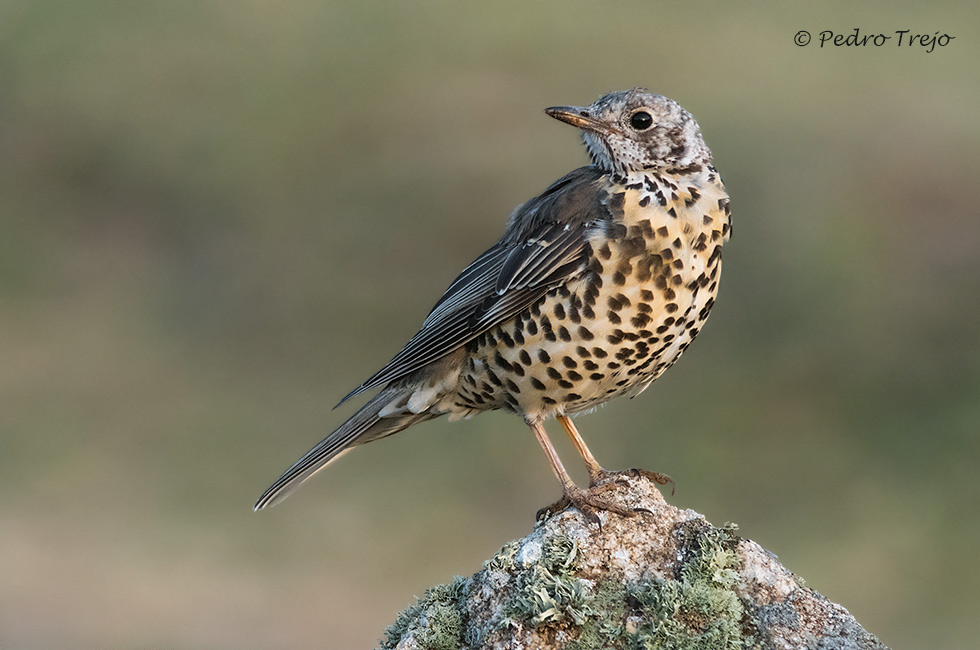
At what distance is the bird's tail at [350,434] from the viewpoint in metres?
7.07

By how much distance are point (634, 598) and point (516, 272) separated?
2.00m

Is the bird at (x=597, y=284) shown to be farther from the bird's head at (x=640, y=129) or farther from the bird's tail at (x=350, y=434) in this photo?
the bird's tail at (x=350, y=434)

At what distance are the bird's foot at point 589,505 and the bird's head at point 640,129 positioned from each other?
64.5 inches

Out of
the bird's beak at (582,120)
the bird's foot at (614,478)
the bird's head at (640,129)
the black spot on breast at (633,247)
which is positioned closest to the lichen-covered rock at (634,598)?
the bird's foot at (614,478)

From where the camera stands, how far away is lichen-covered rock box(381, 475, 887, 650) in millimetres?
4809

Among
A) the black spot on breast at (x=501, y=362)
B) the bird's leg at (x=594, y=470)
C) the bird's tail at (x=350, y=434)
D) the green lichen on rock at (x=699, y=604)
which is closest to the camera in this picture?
the green lichen on rock at (x=699, y=604)

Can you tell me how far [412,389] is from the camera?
22.7 feet

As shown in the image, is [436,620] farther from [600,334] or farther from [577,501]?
[600,334]

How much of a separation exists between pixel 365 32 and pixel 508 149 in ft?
23.5

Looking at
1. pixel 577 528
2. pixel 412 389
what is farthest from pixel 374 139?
pixel 577 528

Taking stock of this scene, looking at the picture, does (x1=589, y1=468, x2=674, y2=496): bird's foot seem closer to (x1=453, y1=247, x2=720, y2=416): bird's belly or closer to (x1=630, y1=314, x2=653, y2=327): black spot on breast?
(x1=453, y1=247, x2=720, y2=416): bird's belly

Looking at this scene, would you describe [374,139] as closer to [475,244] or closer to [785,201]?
[475,244]

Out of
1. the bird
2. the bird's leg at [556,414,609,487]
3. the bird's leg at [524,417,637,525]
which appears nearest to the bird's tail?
the bird

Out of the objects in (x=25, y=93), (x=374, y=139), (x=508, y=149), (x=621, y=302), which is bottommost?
(x=621, y=302)
